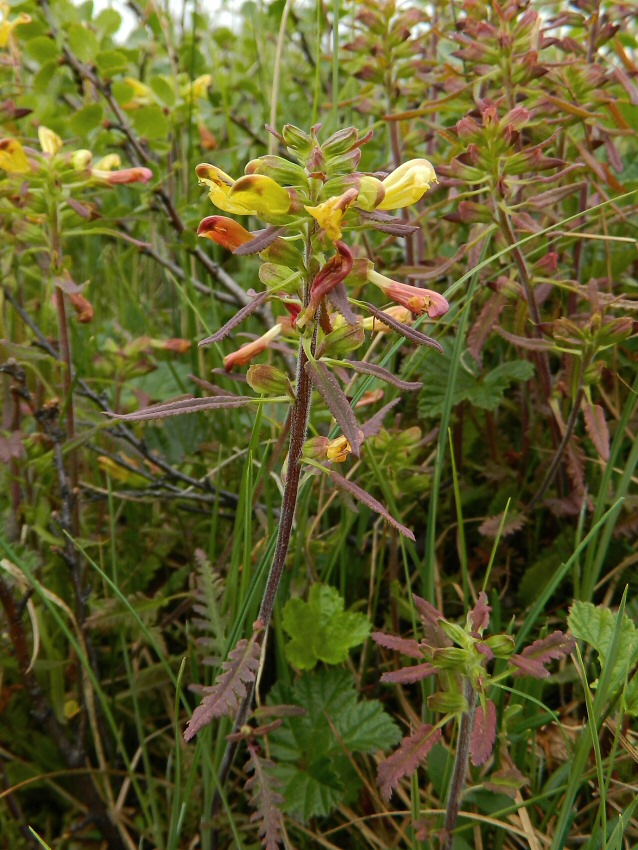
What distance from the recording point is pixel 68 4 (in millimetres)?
1974

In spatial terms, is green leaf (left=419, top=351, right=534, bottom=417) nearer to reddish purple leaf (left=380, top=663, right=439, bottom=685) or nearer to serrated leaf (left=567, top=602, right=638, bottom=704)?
serrated leaf (left=567, top=602, right=638, bottom=704)

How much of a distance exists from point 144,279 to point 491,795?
7.13 ft

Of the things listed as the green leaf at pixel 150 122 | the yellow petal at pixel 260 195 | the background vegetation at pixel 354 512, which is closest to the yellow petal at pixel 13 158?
the background vegetation at pixel 354 512

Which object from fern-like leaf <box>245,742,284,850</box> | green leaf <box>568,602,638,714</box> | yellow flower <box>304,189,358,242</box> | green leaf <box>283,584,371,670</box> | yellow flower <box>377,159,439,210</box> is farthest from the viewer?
green leaf <box>283,584,371,670</box>

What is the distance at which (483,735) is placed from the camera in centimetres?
102

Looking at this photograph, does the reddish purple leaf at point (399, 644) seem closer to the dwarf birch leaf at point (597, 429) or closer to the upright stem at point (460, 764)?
the upright stem at point (460, 764)

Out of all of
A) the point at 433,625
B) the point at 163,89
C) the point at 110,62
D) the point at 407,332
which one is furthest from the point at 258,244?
the point at 163,89

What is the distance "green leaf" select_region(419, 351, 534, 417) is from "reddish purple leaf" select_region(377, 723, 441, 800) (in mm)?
681

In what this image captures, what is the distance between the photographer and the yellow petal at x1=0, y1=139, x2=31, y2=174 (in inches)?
53.9

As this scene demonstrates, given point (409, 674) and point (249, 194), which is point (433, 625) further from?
point (249, 194)

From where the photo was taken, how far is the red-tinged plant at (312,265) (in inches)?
34.3

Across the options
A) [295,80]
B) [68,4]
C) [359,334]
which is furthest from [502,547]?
[295,80]

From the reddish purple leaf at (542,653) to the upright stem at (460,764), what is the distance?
0.08 metres

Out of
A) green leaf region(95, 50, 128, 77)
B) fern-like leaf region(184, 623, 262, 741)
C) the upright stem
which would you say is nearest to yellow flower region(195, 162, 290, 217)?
fern-like leaf region(184, 623, 262, 741)
